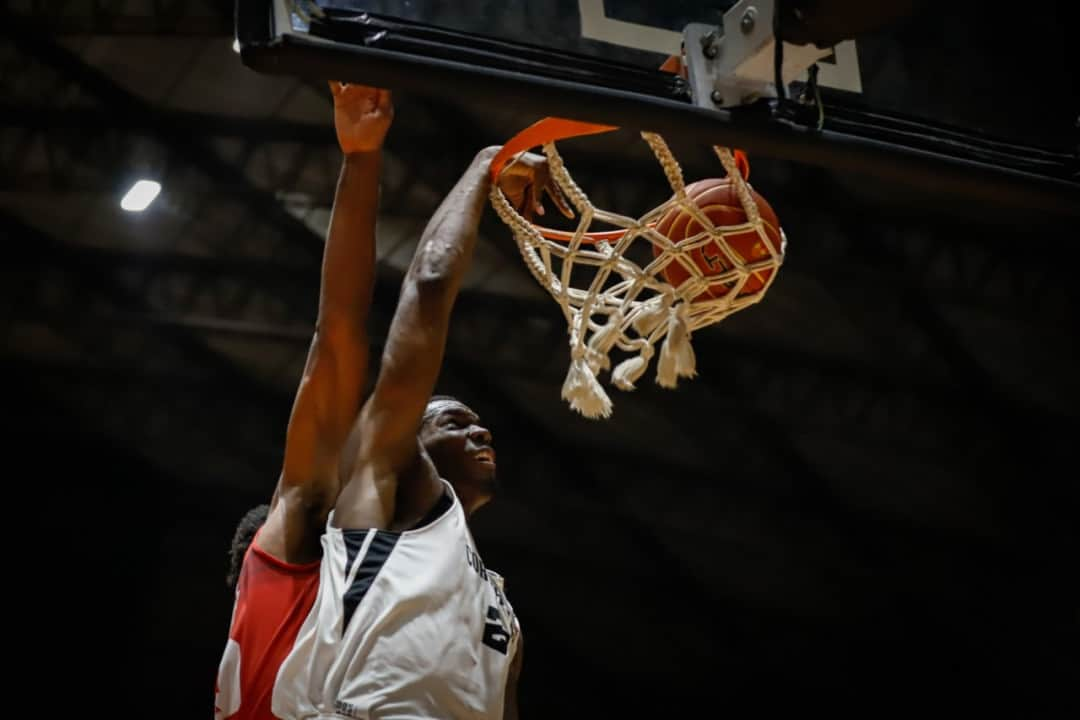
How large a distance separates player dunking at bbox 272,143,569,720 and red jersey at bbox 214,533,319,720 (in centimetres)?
5

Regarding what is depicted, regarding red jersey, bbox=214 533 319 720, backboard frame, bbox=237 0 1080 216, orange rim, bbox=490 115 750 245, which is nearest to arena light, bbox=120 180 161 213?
orange rim, bbox=490 115 750 245

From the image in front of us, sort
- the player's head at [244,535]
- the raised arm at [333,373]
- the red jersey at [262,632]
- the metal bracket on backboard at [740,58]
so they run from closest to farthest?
1. the metal bracket on backboard at [740,58]
2. the red jersey at [262,632]
3. the raised arm at [333,373]
4. the player's head at [244,535]

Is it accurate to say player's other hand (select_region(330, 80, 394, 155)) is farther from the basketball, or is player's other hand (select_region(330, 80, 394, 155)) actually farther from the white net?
the basketball

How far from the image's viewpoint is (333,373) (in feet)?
8.82

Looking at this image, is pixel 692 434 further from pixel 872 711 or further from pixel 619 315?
pixel 619 315

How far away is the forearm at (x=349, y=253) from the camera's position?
267 cm

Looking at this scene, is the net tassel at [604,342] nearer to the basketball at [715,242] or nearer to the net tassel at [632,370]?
the net tassel at [632,370]

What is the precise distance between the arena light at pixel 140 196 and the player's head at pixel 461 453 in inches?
152

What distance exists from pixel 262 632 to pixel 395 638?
30cm

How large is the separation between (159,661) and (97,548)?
2.50 feet

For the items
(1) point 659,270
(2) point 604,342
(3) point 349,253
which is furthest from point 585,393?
(3) point 349,253

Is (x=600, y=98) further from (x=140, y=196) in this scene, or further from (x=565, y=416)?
(x=565, y=416)

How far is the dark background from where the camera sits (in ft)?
20.6

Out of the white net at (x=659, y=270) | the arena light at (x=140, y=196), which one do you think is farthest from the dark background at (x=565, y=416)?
the white net at (x=659, y=270)
